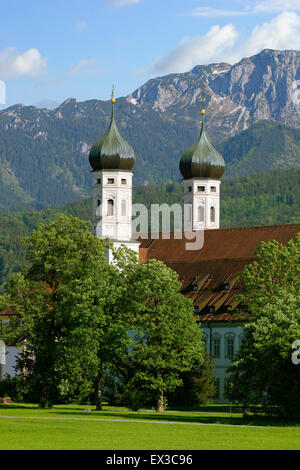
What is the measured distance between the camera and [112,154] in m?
92.3

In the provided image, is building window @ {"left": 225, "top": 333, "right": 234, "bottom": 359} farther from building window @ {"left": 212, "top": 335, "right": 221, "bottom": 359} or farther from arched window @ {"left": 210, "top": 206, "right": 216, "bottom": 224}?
arched window @ {"left": 210, "top": 206, "right": 216, "bottom": 224}

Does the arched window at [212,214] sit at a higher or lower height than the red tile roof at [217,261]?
higher

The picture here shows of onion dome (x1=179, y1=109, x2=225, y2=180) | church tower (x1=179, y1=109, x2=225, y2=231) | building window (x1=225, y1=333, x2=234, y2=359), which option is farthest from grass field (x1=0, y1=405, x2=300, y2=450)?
onion dome (x1=179, y1=109, x2=225, y2=180)

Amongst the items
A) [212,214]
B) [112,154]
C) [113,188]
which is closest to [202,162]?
[212,214]

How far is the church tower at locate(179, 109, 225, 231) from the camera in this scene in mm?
100375

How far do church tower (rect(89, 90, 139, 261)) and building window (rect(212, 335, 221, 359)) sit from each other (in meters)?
13.1

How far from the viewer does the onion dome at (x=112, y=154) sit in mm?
92312

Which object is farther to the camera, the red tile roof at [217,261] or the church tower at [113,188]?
the church tower at [113,188]

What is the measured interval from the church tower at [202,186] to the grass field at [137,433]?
46.5 metres

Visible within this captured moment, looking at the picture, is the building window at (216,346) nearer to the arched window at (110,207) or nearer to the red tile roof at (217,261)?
the red tile roof at (217,261)

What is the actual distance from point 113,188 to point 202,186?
11757mm

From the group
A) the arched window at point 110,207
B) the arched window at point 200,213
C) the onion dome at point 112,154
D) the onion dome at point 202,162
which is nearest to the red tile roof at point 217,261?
the arched window at point 110,207

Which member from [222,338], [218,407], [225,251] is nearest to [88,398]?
[218,407]
